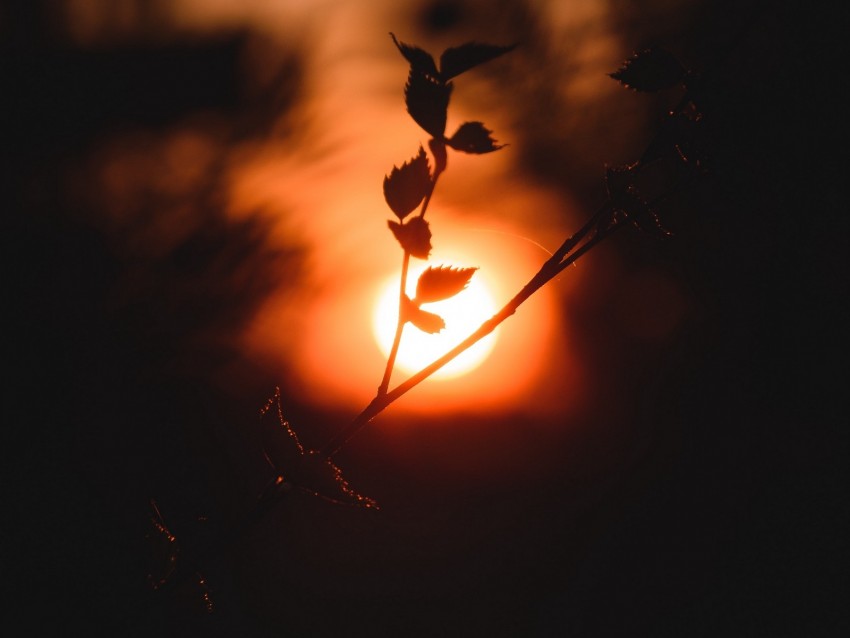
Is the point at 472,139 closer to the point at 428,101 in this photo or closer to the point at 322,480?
the point at 428,101

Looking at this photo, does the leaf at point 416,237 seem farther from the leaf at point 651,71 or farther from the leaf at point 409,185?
the leaf at point 651,71

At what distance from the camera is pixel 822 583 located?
6.27 feet

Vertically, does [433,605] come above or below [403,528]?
below

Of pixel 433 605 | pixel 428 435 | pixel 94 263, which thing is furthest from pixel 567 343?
pixel 94 263

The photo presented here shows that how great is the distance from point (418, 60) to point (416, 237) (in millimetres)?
89

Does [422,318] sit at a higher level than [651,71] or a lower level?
lower

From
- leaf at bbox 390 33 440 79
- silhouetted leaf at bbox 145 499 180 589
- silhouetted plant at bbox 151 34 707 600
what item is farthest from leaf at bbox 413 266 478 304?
silhouetted leaf at bbox 145 499 180 589

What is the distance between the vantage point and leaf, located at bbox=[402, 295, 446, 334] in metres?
0.29

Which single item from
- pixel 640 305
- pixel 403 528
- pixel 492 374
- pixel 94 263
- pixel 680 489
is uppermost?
pixel 640 305

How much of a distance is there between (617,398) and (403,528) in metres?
1.08

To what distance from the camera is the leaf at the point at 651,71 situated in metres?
0.33

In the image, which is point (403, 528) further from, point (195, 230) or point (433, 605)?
point (195, 230)

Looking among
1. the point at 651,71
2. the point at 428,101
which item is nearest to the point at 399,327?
the point at 428,101

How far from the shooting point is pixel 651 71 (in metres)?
0.33
